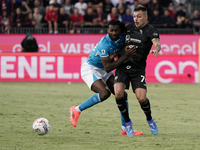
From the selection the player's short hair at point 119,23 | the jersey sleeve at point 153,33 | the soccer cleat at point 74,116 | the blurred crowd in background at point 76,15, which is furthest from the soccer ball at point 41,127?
the blurred crowd in background at point 76,15

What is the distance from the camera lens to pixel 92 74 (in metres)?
7.75

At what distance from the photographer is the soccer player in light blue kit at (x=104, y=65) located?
6.95m

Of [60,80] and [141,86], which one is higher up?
[141,86]

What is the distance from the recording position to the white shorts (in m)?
7.71

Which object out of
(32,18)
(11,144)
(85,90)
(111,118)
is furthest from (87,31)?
(11,144)

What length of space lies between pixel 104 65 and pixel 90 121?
1752mm

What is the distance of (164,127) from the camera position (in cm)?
781

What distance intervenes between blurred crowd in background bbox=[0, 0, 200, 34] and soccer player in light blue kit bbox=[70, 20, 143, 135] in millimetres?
11429

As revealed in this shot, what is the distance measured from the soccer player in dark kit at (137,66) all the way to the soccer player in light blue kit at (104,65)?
196 mm

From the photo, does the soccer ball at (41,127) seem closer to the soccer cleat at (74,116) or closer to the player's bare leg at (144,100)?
the soccer cleat at (74,116)

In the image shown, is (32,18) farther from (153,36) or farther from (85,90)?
(153,36)

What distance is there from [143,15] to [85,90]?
300 inches

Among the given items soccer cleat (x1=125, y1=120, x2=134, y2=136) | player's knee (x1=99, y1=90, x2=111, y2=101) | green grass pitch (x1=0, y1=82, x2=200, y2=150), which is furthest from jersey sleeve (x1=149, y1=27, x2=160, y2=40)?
green grass pitch (x1=0, y1=82, x2=200, y2=150)

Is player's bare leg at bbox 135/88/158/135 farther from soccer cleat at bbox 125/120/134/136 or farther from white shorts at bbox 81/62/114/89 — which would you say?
white shorts at bbox 81/62/114/89
